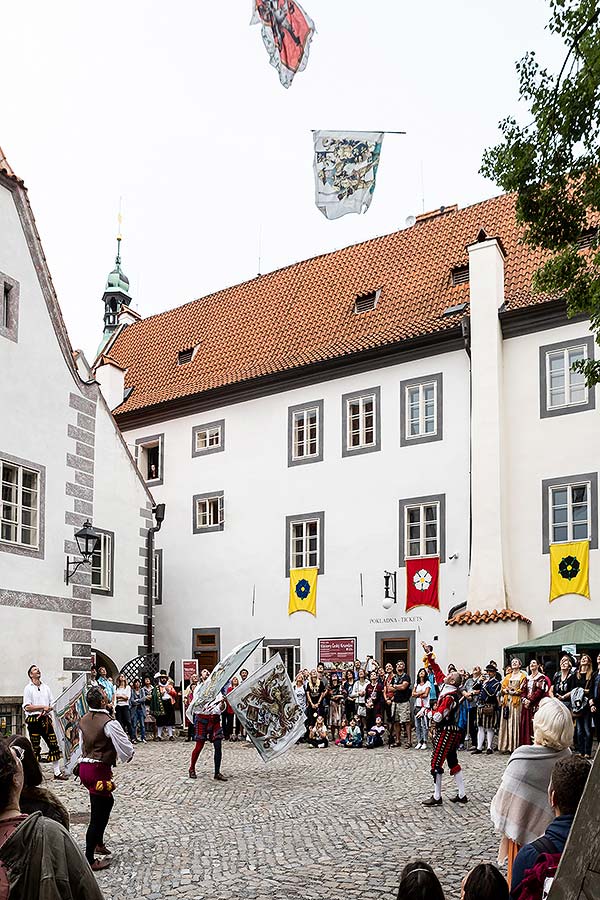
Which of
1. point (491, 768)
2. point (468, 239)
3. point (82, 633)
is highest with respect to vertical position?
point (468, 239)

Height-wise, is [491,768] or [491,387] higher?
[491,387]

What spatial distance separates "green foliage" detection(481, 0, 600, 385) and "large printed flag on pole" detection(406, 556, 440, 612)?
1494cm

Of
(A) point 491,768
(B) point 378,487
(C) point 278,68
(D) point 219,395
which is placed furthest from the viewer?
(D) point 219,395

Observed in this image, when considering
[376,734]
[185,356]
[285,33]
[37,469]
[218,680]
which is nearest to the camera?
[285,33]

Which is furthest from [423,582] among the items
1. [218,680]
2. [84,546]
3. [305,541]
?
[218,680]

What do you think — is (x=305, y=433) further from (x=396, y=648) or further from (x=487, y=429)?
(x=396, y=648)

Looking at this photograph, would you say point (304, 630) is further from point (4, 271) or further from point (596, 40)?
point (596, 40)

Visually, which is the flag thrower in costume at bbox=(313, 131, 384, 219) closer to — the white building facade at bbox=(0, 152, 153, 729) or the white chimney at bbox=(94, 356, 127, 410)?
the white building facade at bbox=(0, 152, 153, 729)

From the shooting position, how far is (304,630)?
2933cm

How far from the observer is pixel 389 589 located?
2747cm

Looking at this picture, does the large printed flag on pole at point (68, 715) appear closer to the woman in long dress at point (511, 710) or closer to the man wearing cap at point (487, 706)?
the woman in long dress at point (511, 710)

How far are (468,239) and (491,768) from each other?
677 inches

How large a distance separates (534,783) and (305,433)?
24.7 meters

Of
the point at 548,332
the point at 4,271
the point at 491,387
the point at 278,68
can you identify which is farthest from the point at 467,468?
the point at 278,68
